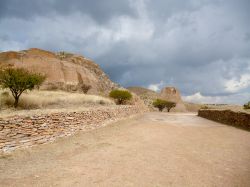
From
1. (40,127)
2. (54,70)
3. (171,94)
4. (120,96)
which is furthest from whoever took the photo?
(171,94)

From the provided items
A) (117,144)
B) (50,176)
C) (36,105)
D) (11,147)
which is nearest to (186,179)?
(50,176)

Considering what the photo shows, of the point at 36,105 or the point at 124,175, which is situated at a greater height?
the point at 36,105

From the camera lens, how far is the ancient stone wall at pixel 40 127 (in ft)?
29.7

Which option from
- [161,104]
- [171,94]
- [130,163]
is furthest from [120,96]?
Result: [171,94]

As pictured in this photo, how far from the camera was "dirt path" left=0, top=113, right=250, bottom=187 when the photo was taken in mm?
6242

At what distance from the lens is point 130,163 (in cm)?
768

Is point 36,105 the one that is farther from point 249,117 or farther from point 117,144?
point 249,117

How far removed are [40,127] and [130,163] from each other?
4.64 meters

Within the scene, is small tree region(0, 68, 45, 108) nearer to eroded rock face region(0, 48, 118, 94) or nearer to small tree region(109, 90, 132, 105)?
small tree region(109, 90, 132, 105)

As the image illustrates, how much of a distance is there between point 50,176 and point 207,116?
2158cm

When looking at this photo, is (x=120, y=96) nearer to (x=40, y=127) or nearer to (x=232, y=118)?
(x=232, y=118)

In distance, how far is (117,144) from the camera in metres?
10.6

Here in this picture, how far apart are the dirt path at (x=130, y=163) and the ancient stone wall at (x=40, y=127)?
39 cm

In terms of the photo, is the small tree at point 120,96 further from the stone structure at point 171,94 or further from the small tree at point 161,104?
the stone structure at point 171,94
